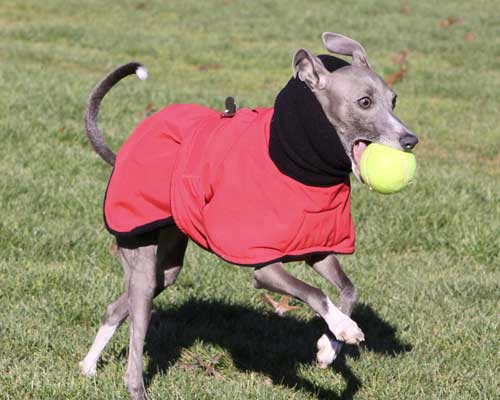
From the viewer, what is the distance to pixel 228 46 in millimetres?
16766

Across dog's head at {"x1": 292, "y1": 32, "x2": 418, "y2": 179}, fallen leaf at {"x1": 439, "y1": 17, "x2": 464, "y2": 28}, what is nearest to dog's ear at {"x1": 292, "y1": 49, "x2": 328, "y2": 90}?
dog's head at {"x1": 292, "y1": 32, "x2": 418, "y2": 179}

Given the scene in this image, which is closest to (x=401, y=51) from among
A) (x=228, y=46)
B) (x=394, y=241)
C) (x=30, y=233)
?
(x=228, y=46)

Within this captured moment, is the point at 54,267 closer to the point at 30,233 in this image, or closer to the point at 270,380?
the point at 30,233

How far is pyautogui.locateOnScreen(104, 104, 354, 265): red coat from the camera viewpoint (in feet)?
14.6

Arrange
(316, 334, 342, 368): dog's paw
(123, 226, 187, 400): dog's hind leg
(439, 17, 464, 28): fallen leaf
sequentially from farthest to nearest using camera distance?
(439, 17, 464, 28): fallen leaf → (123, 226, 187, 400): dog's hind leg → (316, 334, 342, 368): dog's paw

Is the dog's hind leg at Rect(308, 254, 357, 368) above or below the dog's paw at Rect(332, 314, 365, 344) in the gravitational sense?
below

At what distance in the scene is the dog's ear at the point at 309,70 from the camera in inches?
179

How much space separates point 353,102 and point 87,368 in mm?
2105

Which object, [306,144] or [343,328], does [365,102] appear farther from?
[343,328]

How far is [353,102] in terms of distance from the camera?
4.55m

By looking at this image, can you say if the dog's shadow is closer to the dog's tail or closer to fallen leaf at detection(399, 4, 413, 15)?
the dog's tail

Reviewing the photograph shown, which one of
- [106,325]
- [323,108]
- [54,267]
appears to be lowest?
[54,267]

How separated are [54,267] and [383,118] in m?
3.11

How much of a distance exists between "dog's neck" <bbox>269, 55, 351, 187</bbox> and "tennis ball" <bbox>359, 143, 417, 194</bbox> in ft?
0.44
